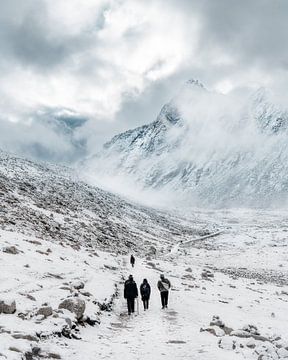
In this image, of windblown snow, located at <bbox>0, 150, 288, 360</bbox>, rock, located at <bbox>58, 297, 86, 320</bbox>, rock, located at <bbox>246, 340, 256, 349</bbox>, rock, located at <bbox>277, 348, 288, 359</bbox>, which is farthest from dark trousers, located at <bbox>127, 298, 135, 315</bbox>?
A: rock, located at <bbox>277, 348, 288, 359</bbox>

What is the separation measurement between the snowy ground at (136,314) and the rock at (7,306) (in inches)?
11.0

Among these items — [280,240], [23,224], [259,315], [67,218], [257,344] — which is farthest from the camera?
[280,240]

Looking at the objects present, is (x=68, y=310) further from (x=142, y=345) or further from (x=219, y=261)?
(x=219, y=261)

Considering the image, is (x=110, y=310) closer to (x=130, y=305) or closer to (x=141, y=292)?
(x=130, y=305)

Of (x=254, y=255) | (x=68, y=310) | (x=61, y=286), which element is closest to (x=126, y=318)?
(x=61, y=286)

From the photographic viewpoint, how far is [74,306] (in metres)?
17.0

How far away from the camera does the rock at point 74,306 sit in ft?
55.1

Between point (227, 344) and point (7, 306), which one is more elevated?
point (7, 306)

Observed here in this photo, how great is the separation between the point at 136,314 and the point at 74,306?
5.52 m

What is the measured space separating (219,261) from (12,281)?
49.8 meters

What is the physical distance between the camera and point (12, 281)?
Result: 2022cm

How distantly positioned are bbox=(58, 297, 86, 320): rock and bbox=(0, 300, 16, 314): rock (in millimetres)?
2073

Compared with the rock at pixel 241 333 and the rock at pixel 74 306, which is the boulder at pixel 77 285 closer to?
the rock at pixel 74 306

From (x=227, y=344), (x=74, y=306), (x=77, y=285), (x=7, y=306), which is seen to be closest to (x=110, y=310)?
(x=77, y=285)
